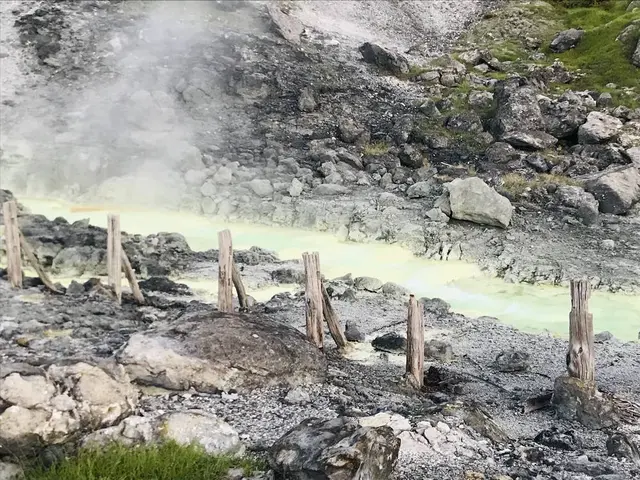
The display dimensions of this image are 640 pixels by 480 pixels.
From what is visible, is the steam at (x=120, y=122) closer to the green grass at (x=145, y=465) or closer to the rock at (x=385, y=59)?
the rock at (x=385, y=59)

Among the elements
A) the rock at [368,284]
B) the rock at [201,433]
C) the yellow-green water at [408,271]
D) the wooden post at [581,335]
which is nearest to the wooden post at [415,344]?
the wooden post at [581,335]

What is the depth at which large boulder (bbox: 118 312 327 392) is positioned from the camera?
9242 mm

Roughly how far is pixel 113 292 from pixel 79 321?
1803 millimetres

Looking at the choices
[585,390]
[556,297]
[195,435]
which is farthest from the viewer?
[556,297]

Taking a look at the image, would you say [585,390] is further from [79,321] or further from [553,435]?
[79,321]

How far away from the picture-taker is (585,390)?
366 inches

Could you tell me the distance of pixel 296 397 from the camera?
9.38m

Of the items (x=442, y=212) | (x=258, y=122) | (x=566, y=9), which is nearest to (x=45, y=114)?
(x=258, y=122)

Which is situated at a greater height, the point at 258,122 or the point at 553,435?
the point at 258,122

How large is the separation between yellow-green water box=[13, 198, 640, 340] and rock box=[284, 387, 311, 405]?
289 inches

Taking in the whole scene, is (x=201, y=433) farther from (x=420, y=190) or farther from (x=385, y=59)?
(x=385, y=59)

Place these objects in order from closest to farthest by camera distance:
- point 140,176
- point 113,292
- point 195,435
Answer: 1. point 195,435
2. point 113,292
3. point 140,176

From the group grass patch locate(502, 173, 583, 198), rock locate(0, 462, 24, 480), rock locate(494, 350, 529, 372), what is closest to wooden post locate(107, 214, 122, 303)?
rock locate(0, 462, 24, 480)

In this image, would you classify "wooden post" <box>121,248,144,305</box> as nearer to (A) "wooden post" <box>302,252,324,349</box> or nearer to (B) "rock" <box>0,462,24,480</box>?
(A) "wooden post" <box>302,252,324,349</box>
